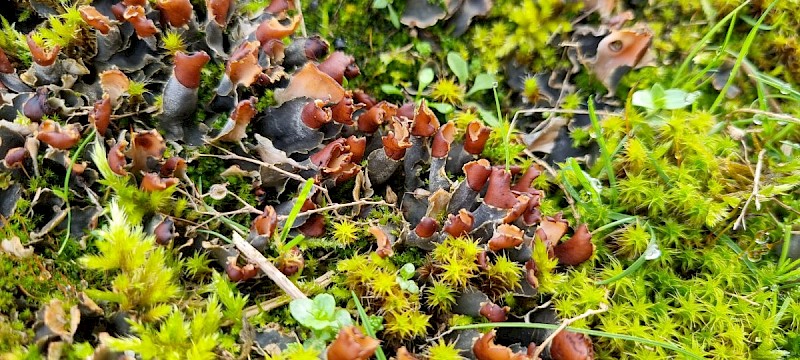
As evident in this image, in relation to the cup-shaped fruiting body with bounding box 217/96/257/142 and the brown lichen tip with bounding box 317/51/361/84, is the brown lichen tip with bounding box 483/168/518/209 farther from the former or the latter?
the cup-shaped fruiting body with bounding box 217/96/257/142

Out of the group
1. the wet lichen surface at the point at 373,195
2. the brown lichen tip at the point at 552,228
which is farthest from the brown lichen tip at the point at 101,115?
the brown lichen tip at the point at 552,228

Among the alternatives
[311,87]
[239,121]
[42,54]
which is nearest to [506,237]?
[311,87]

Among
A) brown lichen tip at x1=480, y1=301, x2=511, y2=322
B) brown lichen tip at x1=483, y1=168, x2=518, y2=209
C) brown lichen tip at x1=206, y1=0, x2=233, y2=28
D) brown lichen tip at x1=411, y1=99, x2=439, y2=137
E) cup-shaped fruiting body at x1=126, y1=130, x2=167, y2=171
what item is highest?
brown lichen tip at x1=206, y1=0, x2=233, y2=28

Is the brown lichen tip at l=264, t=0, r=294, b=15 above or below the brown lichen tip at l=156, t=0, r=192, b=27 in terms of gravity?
below

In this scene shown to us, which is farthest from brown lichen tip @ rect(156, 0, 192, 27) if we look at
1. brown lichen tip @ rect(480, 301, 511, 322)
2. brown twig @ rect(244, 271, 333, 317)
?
brown lichen tip @ rect(480, 301, 511, 322)

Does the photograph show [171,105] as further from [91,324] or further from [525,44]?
[525,44]

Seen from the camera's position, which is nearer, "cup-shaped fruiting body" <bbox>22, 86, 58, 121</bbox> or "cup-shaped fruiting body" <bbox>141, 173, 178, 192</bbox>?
"cup-shaped fruiting body" <bbox>141, 173, 178, 192</bbox>

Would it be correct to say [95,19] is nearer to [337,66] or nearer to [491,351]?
[337,66]
